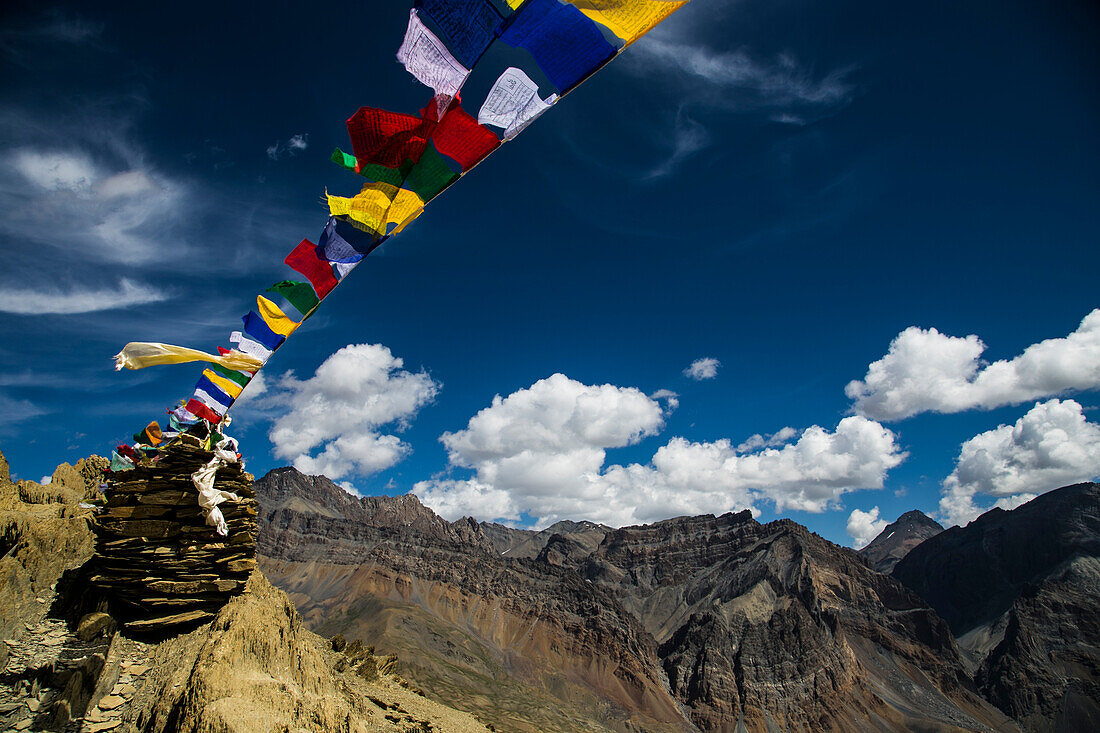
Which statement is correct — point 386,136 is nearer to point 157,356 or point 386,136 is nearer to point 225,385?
point 157,356

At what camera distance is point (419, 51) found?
5.31 m

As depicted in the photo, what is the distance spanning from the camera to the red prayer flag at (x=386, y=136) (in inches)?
231

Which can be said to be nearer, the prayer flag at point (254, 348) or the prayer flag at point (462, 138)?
the prayer flag at point (462, 138)

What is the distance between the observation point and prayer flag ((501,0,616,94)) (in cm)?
507

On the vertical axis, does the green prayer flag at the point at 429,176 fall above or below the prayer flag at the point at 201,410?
above

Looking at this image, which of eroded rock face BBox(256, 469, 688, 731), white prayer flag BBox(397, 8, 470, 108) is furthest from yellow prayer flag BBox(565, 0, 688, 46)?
eroded rock face BBox(256, 469, 688, 731)

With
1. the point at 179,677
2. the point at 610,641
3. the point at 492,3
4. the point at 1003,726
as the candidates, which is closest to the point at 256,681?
the point at 179,677

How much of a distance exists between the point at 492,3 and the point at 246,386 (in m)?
7.77

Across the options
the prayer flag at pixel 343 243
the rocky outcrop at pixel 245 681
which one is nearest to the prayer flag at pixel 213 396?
the rocky outcrop at pixel 245 681

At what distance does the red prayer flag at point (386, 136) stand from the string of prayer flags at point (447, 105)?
0.01 metres

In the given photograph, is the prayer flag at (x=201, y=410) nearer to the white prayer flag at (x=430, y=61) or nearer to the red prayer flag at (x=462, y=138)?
the red prayer flag at (x=462, y=138)

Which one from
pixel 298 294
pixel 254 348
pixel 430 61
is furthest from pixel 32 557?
pixel 430 61

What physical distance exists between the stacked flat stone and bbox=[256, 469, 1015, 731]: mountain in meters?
105

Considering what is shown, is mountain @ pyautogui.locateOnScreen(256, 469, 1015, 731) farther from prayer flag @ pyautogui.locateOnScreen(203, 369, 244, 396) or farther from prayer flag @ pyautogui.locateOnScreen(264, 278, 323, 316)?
prayer flag @ pyautogui.locateOnScreen(264, 278, 323, 316)
